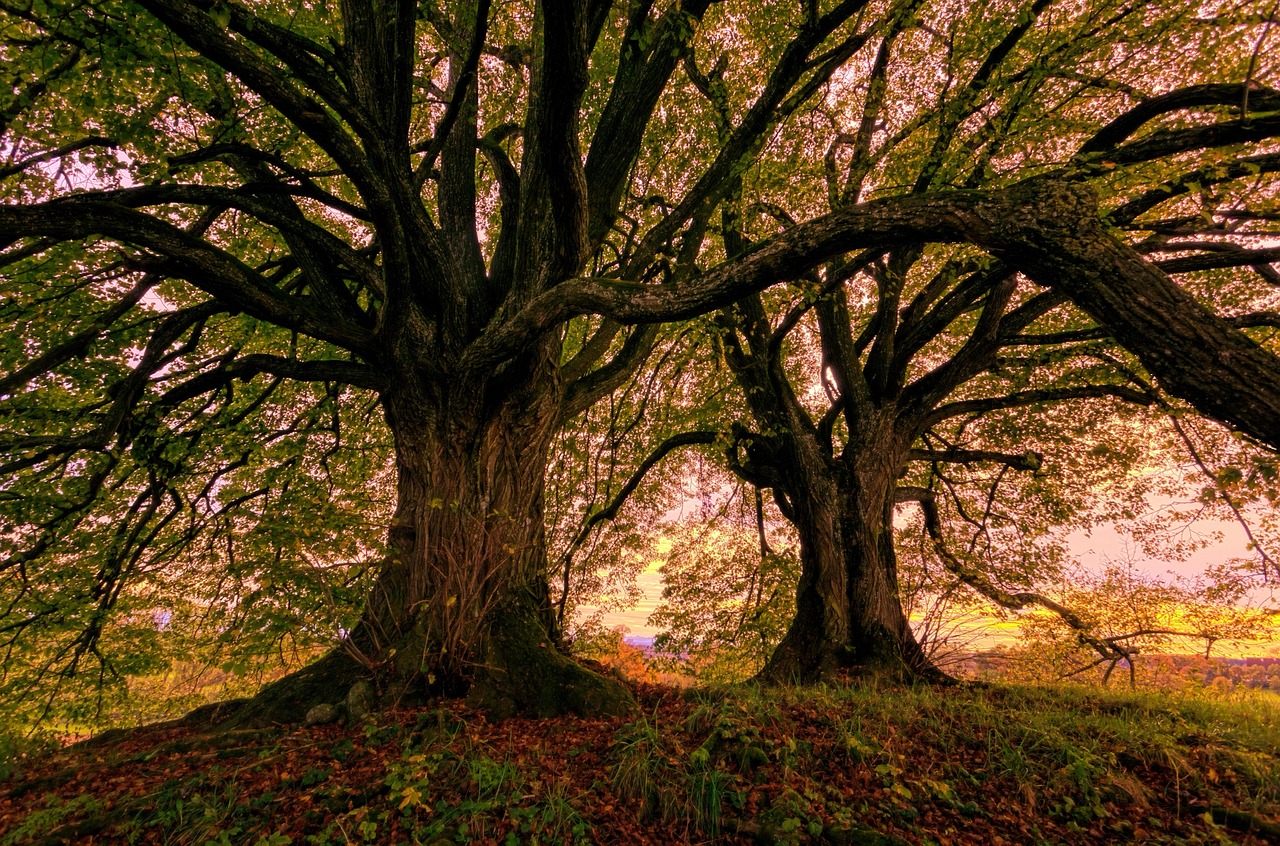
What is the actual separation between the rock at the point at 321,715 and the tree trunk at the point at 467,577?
239 millimetres

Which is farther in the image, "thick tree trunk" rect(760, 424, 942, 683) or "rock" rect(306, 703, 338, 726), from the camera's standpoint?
"thick tree trunk" rect(760, 424, 942, 683)

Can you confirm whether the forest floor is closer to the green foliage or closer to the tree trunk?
the tree trunk

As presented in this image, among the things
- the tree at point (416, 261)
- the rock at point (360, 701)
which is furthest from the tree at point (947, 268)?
the rock at point (360, 701)

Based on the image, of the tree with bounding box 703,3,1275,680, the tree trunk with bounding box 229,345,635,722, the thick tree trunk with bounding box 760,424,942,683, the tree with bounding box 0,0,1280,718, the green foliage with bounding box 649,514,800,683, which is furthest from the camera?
the green foliage with bounding box 649,514,800,683

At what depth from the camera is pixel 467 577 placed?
15.4 ft

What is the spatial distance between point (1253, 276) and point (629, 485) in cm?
982

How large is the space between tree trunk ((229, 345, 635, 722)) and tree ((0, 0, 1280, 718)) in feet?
0.08

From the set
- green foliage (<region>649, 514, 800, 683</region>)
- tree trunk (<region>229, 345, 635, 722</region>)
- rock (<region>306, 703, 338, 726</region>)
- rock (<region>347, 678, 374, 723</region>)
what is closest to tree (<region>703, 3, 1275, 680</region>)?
green foliage (<region>649, 514, 800, 683</region>)

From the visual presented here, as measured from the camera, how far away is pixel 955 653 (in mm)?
6289

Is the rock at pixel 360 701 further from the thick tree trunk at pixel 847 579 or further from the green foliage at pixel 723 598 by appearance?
the green foliage at pixel 723 598

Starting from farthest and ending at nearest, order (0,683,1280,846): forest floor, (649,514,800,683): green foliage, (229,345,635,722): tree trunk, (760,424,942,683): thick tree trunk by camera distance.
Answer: (649,514,800,683): green foliage
(760,424,942,683): thick tree trunk
(229,345,635,722): tree trunk
(0,683,1280,846): forest floor

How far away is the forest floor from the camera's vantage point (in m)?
2.84

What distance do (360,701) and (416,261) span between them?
3.99 metres

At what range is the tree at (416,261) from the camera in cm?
345
